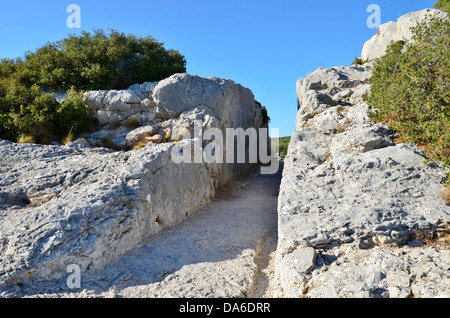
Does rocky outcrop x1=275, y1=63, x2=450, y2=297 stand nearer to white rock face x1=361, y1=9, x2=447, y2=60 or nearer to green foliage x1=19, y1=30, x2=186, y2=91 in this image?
white rock face x1=361, y1=9, x2=447, y2=60

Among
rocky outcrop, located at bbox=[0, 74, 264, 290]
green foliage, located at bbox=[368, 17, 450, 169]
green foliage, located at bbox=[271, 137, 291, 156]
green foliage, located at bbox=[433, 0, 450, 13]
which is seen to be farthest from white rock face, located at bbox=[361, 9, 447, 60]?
rocky outcrop, located at bbox=[0, 74, 264, 290]

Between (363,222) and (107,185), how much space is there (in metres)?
7.49

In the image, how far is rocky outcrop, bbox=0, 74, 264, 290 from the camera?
7023 mm

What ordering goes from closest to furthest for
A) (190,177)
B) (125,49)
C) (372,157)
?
(372,157) → (190,177) → (125,49)

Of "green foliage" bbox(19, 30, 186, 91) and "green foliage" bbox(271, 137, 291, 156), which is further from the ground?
"green foliage" bbox(19, 30, 186, 91)

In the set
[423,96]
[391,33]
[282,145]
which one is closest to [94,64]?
[423,96]

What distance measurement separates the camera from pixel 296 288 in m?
5.71

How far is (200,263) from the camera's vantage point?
25.1ft

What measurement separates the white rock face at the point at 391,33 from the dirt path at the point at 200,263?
52.7ft

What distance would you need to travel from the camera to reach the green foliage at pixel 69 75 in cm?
1480

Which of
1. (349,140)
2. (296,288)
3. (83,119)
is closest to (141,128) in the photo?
(83,119)

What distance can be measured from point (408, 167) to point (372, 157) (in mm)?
1025

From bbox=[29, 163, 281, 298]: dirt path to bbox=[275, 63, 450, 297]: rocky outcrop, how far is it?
3.56 ft
